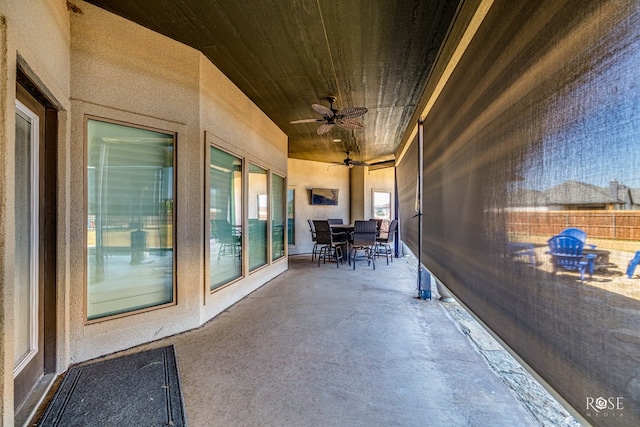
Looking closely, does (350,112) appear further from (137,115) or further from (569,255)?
(569,255)

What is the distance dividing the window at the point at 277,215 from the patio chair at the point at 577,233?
189 inches

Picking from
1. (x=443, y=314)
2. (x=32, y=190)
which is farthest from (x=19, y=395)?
(x=443, y=314)

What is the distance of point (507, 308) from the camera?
1.29 meters

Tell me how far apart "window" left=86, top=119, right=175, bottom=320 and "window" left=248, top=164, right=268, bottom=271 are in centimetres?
169

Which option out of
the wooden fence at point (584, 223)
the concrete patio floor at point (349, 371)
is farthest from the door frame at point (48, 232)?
the wooden fence at point (584, 223)

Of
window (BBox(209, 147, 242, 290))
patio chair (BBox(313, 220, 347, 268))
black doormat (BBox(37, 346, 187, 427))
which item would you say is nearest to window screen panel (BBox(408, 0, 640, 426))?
black doormat (BBox(37, 346, 187, 427))

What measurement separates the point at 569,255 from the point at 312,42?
2921 millimetres

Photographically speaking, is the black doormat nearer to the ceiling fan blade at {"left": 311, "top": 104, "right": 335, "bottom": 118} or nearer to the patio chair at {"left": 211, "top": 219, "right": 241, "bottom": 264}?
the patio chair at {"left": 211, "top": 219, "right": 241, "bottom": 264}

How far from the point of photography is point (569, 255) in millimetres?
933

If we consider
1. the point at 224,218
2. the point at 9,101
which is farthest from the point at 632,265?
the point at 224,218

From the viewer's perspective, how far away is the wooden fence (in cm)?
73

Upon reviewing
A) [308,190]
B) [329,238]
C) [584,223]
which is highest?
[308,190]

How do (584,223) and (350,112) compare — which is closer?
(584,223)

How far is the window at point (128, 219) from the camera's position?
2.54m
